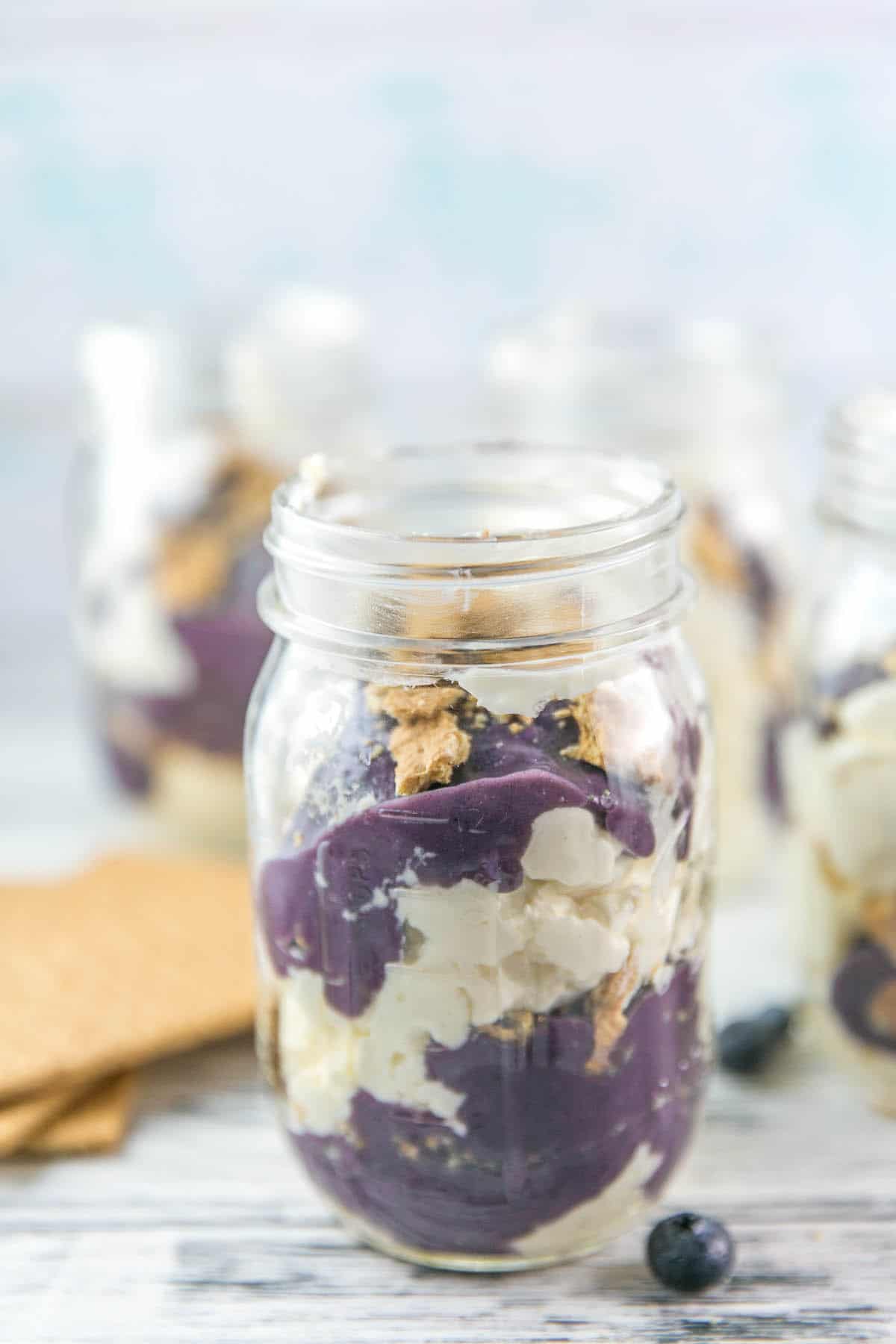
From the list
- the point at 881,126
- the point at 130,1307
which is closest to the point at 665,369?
the point at 881,126

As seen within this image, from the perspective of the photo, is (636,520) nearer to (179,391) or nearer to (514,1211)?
(514,1211)

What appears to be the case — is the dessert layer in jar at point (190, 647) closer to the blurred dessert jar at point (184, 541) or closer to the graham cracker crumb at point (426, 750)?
the blurred dessert jar at point (184, 541)

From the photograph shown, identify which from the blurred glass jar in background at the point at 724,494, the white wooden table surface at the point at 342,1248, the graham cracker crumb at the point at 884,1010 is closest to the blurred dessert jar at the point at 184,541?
the blurred glass jar in background at the point at 724,494

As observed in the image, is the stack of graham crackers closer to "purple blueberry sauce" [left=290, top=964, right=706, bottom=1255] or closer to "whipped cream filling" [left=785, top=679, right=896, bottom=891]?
"purple blueberry sauce" [left=290, top=964, right=706, bottom=1255]

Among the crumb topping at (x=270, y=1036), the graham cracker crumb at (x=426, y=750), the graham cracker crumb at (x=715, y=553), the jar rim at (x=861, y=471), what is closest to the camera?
the graham cracker crumb at (x=426, y=750)

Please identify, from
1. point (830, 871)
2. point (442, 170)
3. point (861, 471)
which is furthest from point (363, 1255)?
point (442, 170)

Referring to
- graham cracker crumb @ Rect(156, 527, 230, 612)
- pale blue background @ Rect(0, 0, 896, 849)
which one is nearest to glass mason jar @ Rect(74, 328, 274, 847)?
graham cracker crumb @ Rect(156, 527, 230, 612)
